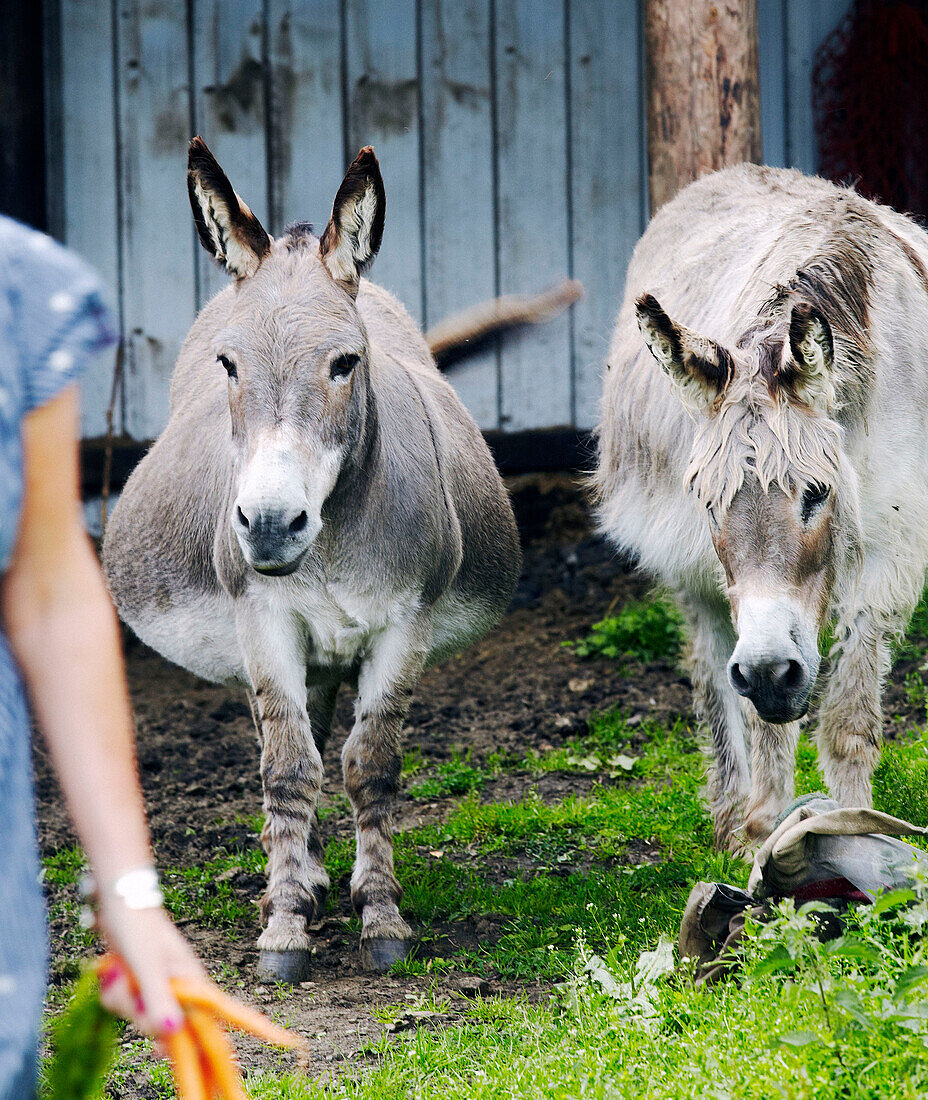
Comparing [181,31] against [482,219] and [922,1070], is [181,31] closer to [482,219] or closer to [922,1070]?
[482,219]

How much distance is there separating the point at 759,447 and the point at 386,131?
4.35 metres

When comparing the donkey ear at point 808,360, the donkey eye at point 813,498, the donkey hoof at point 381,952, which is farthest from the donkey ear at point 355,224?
the donkey hoof at point 381,952

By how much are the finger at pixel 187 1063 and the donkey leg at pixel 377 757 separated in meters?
2.32

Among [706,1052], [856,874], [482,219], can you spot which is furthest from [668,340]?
[482,219]

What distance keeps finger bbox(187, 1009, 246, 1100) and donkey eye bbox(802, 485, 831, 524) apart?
2.08 meters

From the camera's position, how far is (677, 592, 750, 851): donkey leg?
3746 mm

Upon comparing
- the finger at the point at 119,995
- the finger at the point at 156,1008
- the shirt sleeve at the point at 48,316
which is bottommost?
the finger at the point at 156,1008

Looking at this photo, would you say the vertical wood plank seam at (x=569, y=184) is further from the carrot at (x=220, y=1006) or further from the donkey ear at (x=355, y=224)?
the carrot at (x=220, y=1006)

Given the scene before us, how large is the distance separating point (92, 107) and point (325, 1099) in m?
5.50

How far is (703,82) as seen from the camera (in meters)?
4.87

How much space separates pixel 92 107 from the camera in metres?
6.45

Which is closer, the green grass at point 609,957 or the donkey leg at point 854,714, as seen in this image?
the green grass at point 609,957

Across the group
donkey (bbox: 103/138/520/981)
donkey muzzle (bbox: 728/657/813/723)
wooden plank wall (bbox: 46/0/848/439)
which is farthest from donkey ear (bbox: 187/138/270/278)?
wooden plank wall (bbox: 46/0/848/439)

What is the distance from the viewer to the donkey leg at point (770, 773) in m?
3.33
